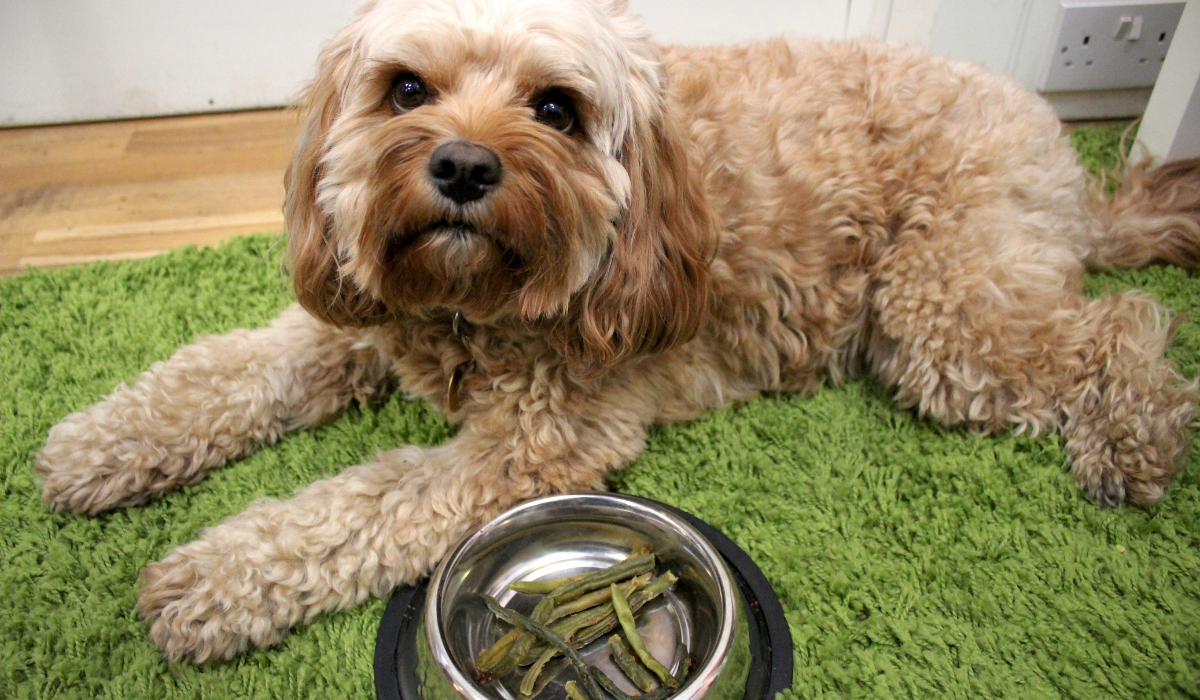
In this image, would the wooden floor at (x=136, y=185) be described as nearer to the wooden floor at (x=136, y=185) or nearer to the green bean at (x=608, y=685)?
the wooden floor at (x=136, y=185)

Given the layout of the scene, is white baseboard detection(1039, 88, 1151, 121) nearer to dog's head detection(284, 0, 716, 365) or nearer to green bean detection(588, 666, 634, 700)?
dog's head detection(284, 0, 716, 365)

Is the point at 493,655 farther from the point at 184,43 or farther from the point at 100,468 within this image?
the point at 184,43

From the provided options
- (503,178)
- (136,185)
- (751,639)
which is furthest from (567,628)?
(136,185)

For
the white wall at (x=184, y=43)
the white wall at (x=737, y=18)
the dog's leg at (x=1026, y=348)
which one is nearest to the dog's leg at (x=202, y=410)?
the dog's leg at (x=1026, y=348)

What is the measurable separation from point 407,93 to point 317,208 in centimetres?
29

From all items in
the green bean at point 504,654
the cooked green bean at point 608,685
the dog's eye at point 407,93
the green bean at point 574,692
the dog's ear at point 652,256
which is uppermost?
the dog's eye at point 407,93

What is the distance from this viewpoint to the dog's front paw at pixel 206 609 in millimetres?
1577

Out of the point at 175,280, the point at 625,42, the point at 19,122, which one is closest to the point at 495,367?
the point at 625,42

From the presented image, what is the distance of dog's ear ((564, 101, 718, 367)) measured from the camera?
1650 millimetres

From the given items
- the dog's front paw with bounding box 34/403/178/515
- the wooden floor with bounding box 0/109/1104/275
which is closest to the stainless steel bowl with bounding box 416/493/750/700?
the dog's front paw with bounding box 34/403/178/515

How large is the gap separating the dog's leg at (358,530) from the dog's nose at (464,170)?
582 mm

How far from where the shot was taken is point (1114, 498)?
1.97 metres

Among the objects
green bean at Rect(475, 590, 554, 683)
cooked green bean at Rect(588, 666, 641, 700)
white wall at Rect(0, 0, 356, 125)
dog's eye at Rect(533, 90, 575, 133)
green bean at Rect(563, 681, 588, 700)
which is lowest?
cooked green bean at Rect(588, 666, 641, 700)

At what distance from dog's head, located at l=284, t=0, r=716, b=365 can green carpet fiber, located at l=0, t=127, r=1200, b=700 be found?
0.49 metres
